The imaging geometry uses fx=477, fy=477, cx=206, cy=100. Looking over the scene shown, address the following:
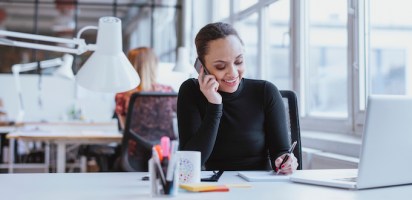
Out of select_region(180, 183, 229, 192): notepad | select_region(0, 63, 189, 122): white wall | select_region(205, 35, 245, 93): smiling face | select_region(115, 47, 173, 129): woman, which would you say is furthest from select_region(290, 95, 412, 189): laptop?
select_region(0, 63, 189, 122): white wall

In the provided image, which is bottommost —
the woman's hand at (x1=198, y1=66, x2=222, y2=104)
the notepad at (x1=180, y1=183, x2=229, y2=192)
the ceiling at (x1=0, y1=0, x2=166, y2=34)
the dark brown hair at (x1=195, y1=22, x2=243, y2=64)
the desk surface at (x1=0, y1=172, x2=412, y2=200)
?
the desk surface at (x1=0, y1=172, x2=412, y2=200)

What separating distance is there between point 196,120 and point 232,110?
15cm

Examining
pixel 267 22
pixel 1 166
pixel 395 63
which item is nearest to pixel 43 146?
pixel 1 166

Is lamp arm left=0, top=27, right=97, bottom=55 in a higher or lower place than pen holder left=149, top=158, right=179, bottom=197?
higher

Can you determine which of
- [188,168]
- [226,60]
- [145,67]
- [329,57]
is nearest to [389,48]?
[329,57]

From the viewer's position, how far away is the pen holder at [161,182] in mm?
1146

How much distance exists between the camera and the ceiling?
828cm

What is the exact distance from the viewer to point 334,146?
2.49 metres

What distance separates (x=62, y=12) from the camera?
28.5ft

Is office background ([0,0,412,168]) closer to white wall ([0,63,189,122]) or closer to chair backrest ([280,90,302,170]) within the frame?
chair backrest ([280,90,302,170])

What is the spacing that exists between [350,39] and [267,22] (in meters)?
1.47

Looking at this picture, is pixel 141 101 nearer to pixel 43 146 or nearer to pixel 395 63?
pixel 395 63

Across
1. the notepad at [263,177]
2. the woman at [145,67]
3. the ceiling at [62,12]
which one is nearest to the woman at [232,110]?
the notepad at [263,177]

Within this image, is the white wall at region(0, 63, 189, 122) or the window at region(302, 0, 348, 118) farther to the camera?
the white wall at region(0, 63, 189, 122)
